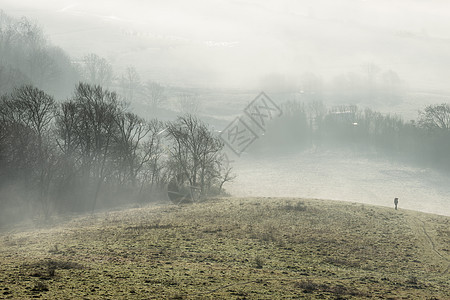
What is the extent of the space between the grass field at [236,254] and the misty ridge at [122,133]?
16306mm

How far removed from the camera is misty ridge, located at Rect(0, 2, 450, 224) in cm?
6016

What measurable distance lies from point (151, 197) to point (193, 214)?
82.5ft

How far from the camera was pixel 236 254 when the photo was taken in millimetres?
32125

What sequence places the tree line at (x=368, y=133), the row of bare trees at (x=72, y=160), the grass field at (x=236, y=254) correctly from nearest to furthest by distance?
the grass field at (x=236, y=254) < the row of bare trees at (x=72, y=160) < the tree line at (x=368, y=133)

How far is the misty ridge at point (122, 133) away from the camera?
60.2 m

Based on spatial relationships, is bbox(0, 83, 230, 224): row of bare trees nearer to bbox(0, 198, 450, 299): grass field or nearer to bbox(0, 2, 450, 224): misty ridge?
bbox(0, 2, 450, 224): misty ridge

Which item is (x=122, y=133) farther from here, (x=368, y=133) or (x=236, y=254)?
(x=368, y=133)

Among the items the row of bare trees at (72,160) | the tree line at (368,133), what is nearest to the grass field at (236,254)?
the row of bare trees at (72,160)

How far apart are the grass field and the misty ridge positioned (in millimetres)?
16306

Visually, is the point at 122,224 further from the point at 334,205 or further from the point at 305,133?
the point at 305,133

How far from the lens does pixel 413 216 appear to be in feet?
156

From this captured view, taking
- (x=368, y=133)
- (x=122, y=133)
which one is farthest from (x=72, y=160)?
(x=368, y=133)

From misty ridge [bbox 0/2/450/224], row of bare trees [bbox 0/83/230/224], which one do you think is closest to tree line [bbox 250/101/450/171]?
misty ridge [bbox 0/2/450/224]

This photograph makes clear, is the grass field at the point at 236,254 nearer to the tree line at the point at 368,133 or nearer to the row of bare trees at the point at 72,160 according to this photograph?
the row of bare trees at the point at 72,160
